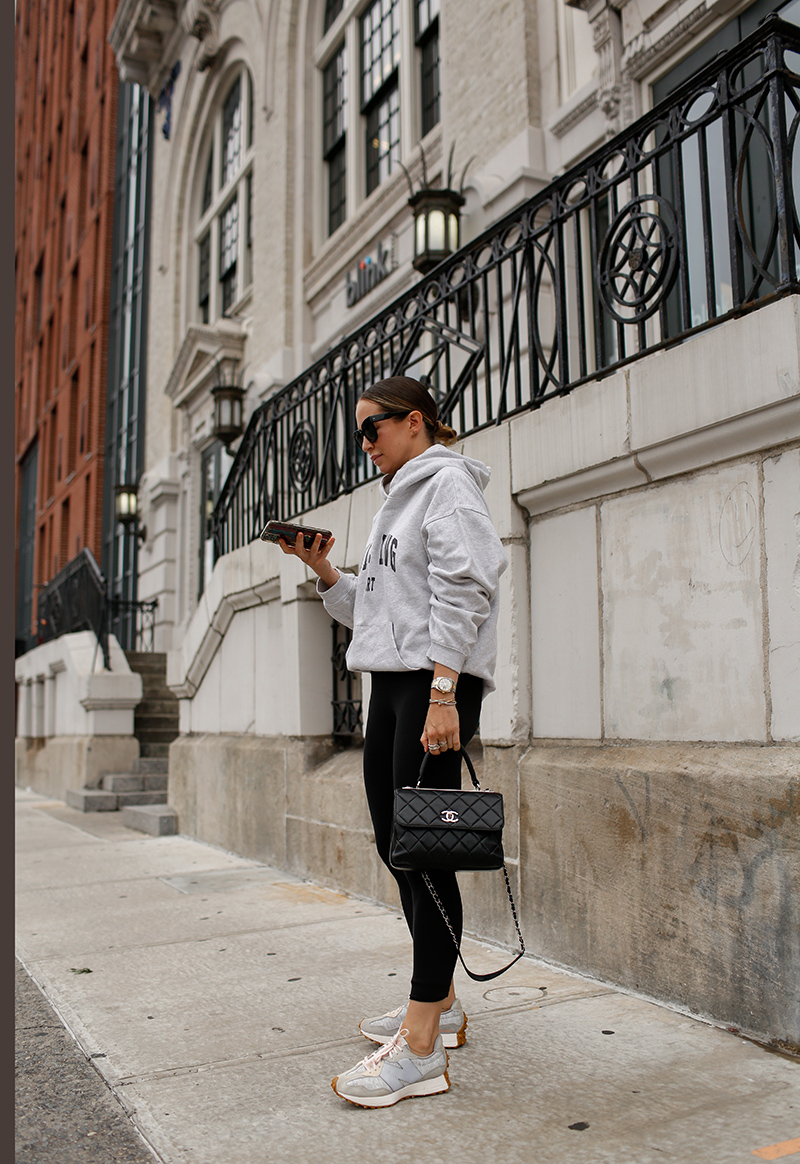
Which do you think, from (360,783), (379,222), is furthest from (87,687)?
(360,783)

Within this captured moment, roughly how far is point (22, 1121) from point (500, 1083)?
4.21 ft

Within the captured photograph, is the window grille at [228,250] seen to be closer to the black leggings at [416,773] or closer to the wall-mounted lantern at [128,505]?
the wall-mounted lantern at [128,505]

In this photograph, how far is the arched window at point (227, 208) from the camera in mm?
16516

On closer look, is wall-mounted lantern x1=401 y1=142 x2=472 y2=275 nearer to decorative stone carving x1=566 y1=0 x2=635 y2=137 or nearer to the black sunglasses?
decorative stone carving x1=566 y1=0 x2=635 y2=137

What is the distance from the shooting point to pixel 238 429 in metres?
14.2

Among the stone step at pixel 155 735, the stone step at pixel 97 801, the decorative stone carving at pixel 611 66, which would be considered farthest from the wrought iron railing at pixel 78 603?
the decorative stone carving at pixel 611 66

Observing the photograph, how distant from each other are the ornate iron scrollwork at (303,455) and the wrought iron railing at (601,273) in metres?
0.01

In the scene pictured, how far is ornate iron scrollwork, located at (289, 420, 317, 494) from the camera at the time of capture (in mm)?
6832

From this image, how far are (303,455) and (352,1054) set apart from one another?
471 cm

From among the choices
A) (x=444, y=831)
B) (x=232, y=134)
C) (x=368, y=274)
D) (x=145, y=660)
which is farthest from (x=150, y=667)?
(x=444, y=831)

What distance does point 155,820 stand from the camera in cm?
874

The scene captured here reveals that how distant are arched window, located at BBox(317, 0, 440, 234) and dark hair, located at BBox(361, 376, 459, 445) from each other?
9.35m

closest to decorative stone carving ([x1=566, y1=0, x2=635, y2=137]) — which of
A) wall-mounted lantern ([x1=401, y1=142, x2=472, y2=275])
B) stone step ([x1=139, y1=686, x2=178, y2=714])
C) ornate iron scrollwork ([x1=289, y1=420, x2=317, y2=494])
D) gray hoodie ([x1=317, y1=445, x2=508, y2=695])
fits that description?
wall-mounted lantern ([x1=401, y1=142, x2=472, y2=275])

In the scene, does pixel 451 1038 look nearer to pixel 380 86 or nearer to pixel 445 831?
pixel 445 831
